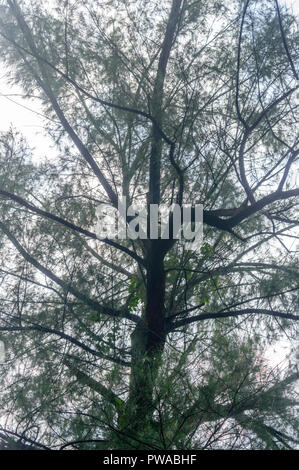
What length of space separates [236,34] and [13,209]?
1.41 metres

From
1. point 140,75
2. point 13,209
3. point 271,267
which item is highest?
point 140,75

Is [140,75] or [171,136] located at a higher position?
[140,75]

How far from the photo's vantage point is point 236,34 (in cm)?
269

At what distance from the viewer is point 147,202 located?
8.72 ft

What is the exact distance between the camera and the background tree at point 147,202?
217cm

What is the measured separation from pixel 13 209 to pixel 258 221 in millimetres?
1267

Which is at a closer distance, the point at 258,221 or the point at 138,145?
the point at 138,145

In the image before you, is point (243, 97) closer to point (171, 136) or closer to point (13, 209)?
point (171, 136)

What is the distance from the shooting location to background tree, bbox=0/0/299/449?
85.6 inches

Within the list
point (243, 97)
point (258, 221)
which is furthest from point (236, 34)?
point (258, 221)
